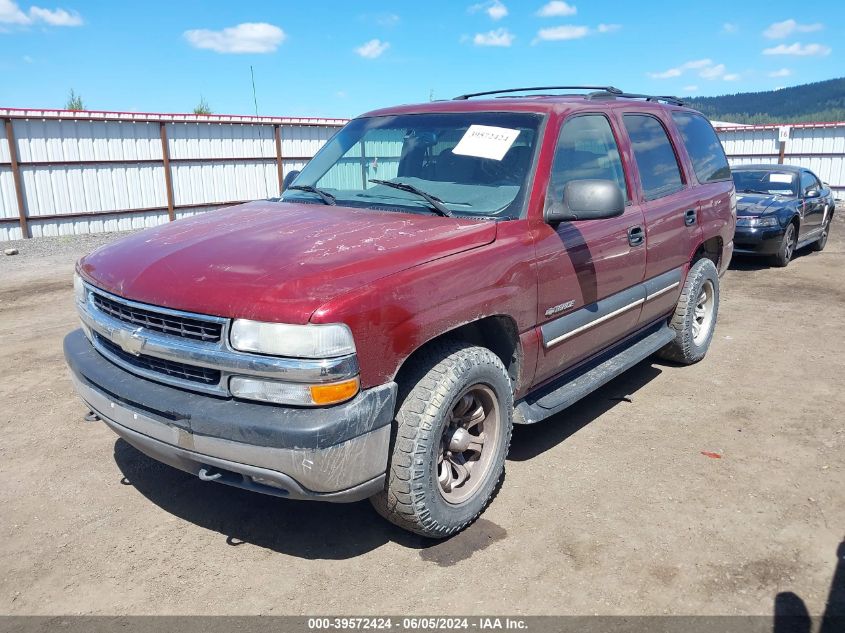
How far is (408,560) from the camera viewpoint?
10.2 ft

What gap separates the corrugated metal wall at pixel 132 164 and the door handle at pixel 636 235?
43.7 ft

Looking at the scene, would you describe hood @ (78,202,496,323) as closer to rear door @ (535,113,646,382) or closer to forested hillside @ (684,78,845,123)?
rear door @ (535,113,646,382)

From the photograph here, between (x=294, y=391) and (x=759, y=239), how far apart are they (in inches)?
380

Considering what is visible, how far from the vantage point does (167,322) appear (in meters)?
2.79

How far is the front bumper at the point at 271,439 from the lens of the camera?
2521 mm

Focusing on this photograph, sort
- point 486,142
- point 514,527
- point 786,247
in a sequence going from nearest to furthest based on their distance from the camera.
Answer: point 514,527 → point 486,142 → point 786,247

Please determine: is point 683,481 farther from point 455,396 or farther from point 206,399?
point 206,399

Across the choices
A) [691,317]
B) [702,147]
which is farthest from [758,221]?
[691,317]

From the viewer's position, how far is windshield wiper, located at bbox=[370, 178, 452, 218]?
3.50 m

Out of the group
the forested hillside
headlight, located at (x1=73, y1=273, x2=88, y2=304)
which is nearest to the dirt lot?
headlight, located at (x1=73, y1=273, x2=88, y2=304)

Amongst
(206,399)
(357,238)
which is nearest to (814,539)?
(357,238)

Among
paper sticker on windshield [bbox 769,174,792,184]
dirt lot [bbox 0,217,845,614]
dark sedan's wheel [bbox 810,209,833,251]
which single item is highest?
paper sticker on windshield [bbox 769,174,792,184]

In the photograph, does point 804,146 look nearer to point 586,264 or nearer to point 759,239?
point 759,239

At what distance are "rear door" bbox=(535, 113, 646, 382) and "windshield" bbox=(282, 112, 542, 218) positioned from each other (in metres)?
0.24
